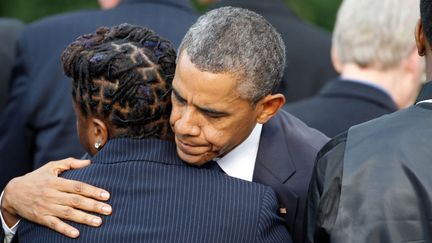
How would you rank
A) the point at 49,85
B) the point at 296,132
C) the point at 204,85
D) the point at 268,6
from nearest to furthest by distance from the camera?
the point at 204,85 → the point at 296,132 → the point at 49,85 → the point at 268,6

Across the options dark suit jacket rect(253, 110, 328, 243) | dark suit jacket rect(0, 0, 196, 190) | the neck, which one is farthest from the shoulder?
dark suit jacket rect(0, 0, 196, 190)

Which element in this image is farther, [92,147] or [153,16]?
[153,16]

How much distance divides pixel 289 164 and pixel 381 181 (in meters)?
0.57

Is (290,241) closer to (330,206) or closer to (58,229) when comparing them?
(330,206)

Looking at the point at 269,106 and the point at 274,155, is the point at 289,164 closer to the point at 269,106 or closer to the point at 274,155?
the point at 274,155

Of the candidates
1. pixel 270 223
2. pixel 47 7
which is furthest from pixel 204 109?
pixel 47 7

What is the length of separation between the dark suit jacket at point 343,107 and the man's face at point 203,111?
1.21m

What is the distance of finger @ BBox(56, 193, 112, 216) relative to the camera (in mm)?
2900

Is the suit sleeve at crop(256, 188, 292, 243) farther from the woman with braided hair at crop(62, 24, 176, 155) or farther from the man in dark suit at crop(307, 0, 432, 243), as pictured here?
the woman with braided hair at crop(62, 24, 176, 155)

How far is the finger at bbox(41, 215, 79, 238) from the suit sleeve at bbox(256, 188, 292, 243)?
0.50 m

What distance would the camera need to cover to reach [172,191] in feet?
9.58

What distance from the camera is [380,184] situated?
263 centimetres

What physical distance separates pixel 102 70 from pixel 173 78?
0.20 metres

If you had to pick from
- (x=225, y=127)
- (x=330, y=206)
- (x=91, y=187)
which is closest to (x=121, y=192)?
(x=91, y=187)
